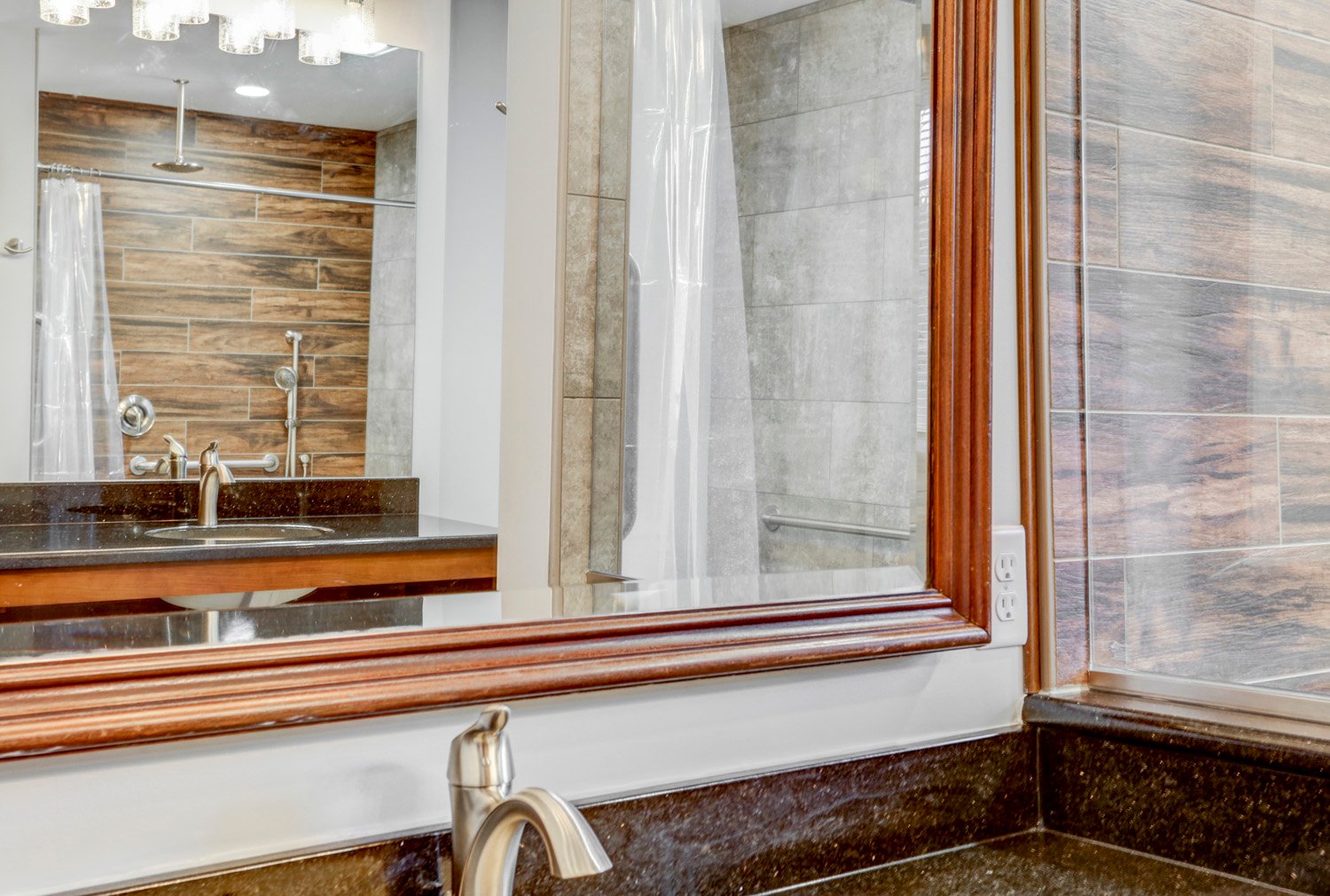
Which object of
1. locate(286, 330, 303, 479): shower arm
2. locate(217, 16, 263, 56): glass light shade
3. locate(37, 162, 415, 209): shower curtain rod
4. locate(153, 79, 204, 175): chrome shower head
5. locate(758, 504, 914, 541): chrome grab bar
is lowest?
locate(758, 504, 914, 541): chrome grab bar

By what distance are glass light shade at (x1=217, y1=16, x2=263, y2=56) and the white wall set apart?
0.22m

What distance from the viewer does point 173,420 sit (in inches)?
37.3

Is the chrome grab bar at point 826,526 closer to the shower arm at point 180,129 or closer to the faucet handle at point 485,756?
the faucet handle at point 485,756

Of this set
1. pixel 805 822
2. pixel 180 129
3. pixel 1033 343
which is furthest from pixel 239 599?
pixel 1033 343

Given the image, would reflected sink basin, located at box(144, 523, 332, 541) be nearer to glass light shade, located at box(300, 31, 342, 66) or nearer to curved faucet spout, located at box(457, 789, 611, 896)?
curved faucet spout, located at box(457, 789, 611, 896)

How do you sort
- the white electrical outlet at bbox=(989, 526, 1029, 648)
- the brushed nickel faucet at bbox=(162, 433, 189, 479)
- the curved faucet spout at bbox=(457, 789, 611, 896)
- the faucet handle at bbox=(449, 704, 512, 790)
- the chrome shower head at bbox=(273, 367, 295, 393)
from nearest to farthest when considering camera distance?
the curved faucet spout at bbox=(457, 789, 611, 896) → the faucet handle at bbox=(449, 704, 512, 790) → the brushed nickel faucet at bbox=(162, 433, 189, 479) → the chrome shower head at bbox=(273, 367, 295, 393) → the white electrical outlet at bbox=(989, 526, 1029, 648)

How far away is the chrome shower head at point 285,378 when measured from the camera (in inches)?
40.3

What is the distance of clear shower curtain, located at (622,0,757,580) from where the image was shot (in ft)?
4.14

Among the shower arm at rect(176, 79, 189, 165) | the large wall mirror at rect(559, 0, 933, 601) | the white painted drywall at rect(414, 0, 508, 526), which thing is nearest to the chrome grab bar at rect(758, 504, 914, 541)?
the large wall mirror at rect(559, 0, 933, 601)

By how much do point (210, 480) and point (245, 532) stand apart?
0.06 m

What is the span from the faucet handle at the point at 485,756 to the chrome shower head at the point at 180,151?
0.51 metres

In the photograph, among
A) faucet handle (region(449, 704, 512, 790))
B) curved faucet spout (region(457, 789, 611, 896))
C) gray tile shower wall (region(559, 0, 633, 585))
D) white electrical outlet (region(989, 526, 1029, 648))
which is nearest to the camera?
curved faucet spout (region(457, 789, 611, 896))

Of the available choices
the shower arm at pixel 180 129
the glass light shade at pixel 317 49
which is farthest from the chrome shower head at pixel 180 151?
the glass light shade at pixel 317 49

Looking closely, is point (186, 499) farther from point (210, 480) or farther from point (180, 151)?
point (180, 151)
